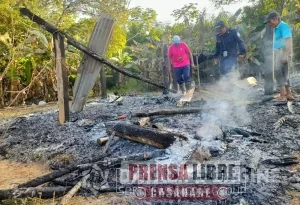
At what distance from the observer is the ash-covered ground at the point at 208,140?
295 centimetres

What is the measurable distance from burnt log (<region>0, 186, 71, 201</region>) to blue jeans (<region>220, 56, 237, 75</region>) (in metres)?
6.07

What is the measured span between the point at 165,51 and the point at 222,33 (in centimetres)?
310

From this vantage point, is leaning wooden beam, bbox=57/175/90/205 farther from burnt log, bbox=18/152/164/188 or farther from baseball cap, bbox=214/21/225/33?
baseball cap, bbox=214/21/225/33

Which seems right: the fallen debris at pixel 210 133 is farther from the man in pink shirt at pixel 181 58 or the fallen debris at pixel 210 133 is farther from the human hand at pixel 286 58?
the man in pink shirt at pixel 181 58

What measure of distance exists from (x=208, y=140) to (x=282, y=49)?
11.1ft

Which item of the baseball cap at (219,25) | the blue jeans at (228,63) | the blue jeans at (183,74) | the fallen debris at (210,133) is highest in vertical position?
the baseball cap at (219,25)

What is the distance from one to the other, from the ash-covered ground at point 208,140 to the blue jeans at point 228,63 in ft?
5.74

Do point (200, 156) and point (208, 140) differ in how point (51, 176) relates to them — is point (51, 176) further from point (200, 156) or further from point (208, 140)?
point (208, 140)

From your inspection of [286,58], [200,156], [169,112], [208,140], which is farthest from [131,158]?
[286,58]

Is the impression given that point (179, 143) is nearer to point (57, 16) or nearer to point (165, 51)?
point (165, 51)

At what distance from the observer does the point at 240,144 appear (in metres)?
3.80

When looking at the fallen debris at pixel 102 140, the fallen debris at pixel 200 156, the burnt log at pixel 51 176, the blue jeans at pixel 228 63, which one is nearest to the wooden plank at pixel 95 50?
the fallen debris at pixel 102 140

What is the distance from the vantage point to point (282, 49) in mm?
5918

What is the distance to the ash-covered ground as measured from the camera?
2.95 m
